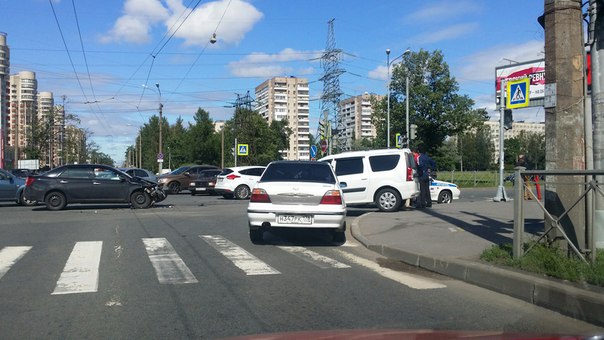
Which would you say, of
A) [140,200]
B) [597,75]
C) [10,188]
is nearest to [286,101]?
[10,188]

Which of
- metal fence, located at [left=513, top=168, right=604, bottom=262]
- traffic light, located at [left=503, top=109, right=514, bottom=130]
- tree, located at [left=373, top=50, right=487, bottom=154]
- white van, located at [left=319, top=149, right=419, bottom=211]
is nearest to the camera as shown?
metal fence, located at [left=513, top=168, right=604, bottom=262]

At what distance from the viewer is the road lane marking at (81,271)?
634cm

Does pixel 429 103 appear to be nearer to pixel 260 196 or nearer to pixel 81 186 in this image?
pixel 81 186

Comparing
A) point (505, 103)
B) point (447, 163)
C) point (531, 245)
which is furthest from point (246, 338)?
point (447, 163)

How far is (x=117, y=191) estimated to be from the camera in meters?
18.2

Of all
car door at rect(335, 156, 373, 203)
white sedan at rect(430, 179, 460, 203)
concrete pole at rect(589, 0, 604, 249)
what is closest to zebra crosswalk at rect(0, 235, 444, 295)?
concrete pole at rect(589, 0, 604, 249)

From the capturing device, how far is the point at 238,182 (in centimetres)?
2425

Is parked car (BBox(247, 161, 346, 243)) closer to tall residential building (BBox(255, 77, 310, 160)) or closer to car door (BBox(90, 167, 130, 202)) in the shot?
car door (BBox(90, 167, 130, 202))

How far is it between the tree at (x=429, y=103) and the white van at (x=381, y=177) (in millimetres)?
46478

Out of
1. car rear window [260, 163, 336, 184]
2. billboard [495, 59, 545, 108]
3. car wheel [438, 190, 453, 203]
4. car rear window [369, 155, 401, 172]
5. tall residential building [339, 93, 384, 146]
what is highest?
tall residential building [339, 93, 384, 146]

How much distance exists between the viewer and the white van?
1521cm

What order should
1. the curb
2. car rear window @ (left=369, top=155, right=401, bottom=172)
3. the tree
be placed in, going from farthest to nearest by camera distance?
1. the tree
2. car rear window @ (left=369, top=155, right=401, bottom=172)
3. the curb

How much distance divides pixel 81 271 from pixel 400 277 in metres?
4.58

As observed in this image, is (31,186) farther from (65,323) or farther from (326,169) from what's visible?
(65,323)
